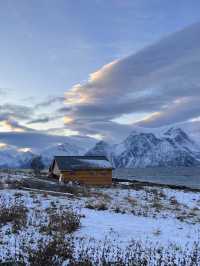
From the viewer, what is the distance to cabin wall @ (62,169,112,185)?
56.2m

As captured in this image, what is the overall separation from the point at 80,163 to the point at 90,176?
2641 mm

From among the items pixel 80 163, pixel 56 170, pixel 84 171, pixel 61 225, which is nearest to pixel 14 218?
pixel 61 225

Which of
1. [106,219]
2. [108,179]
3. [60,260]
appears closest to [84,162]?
[108,179]

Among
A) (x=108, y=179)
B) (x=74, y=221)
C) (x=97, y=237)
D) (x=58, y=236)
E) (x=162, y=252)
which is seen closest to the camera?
(x=162, y=252)

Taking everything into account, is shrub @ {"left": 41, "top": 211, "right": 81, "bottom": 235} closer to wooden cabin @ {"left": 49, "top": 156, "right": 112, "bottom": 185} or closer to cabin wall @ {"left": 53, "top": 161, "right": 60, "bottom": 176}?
wooden cabin @ {"left": 49, "top": 156, "right": 112, "bottom": 185}

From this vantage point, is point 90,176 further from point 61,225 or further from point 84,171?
point 61,225

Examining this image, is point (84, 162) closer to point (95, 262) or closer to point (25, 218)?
point (25, 218)

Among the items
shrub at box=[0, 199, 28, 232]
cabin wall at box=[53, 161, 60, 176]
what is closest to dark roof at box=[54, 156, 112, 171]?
cabin wall at box=[53, 161, 60, 176]

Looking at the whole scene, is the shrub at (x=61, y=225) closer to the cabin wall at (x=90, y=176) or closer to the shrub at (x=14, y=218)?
the shrub at (x=14, y=218)

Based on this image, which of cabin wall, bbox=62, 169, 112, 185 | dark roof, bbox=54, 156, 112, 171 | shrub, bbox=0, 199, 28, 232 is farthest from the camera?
dark roof, bbox=54, 156, 112, 171

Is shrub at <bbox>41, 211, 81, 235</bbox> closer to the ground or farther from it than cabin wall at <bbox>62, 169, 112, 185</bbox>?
closer to the ground

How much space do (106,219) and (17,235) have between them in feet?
19.5

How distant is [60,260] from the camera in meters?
9.44

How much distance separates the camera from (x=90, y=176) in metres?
56.7
